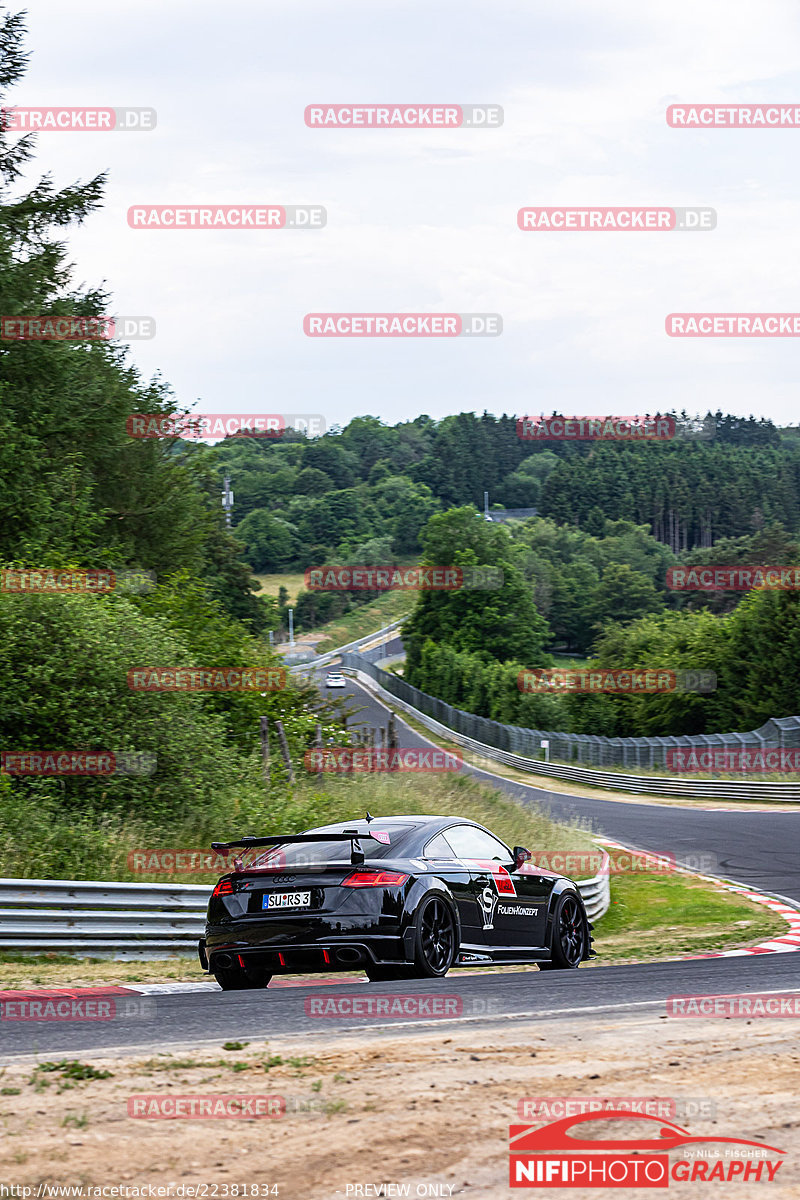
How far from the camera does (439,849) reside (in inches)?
401

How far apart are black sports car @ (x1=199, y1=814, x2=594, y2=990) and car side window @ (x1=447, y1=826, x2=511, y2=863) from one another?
0.05 feet

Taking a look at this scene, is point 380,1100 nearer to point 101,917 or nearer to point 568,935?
point 568,935

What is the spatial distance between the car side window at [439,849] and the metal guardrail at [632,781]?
30.7 metres

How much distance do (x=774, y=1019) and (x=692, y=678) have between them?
218 feet

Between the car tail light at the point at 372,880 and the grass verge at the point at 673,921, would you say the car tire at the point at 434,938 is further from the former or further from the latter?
the grass verge at the point at 673,921

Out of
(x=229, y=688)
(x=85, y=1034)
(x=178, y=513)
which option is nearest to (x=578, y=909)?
(x=85, y=1034)

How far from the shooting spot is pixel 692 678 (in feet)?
238

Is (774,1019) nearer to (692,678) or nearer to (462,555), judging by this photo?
(692,678)

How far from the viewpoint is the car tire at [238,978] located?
973 cm

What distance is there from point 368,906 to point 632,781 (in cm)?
4180

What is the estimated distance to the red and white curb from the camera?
13419 millimetres

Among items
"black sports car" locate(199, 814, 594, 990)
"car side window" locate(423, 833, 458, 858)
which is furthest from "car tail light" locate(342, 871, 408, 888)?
"car side window" locate(423, 833, 458, 858)

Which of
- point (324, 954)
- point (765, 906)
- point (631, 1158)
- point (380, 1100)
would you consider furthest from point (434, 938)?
point (765, 906)

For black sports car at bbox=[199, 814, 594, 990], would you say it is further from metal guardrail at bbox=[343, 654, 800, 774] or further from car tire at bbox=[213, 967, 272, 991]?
metal guardrail at bbox=[343, 654, 800, 774]
